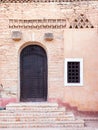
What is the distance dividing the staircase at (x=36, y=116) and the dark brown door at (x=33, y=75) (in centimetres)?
132

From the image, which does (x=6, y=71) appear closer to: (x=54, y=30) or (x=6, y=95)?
(x=6, y=95)

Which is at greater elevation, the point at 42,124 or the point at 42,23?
the point at 42,23

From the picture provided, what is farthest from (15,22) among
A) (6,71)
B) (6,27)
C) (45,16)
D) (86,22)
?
(86,22)

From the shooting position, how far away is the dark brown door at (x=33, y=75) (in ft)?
43.3

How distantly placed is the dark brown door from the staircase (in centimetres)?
132

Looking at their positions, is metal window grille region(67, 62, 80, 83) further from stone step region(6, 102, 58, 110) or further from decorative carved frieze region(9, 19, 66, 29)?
decorative carved frieze region(9, 19, 66, 29)

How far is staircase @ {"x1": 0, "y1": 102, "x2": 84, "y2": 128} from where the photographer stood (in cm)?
1089

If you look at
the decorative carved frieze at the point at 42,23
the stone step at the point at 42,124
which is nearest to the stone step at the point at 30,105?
the stone step at the point at 42,124

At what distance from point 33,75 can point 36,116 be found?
2.46m

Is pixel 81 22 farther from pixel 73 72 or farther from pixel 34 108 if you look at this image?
pixel 34 108

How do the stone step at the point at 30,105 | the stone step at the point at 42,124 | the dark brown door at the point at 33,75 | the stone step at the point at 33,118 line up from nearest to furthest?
1. the stone step at the point at 42,124
2. the stone step at the point at 33,118
3. the stone step at the point at 30,105
4. the dark brown door at the point at 33,75

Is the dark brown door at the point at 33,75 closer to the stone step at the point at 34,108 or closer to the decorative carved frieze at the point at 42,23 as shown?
the decorative carved frieze at the point at 42,23

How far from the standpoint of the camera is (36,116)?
11.2 metres

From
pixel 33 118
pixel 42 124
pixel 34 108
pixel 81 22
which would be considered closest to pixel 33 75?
pixel 34 108
